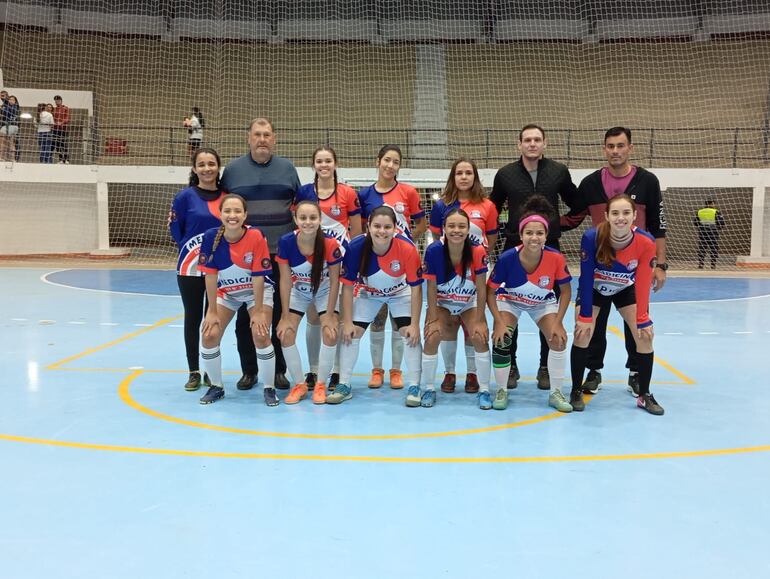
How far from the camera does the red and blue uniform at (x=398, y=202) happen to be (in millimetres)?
5008

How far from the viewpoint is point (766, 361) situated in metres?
5.86

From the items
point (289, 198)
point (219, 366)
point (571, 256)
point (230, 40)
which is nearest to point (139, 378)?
point (219, 366)

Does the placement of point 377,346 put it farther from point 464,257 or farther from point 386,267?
point 464,257

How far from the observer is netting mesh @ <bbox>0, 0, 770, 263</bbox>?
1780 cm

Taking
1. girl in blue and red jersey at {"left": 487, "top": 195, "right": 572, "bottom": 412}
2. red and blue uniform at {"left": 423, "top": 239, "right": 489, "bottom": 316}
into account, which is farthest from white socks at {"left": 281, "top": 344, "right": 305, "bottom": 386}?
girl in blue and red jersey at {"left": 487, "top": 195, "right": 572, "bottom": 412}

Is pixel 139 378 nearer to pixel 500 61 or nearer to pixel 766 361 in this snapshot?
pixel 766 361

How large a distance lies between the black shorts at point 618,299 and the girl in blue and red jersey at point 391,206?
1.42m

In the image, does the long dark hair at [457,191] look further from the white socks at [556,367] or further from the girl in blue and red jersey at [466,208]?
the white socks at [556,367]

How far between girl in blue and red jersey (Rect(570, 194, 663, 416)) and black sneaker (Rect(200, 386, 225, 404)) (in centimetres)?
248

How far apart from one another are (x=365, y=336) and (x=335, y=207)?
2721mm

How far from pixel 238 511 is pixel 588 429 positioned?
2.25 m

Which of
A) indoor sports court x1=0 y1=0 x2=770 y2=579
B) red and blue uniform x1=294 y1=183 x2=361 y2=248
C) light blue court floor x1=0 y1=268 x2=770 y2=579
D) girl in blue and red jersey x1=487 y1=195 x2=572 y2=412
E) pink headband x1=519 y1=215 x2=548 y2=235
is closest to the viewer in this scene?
light blue court floor x1=0 y1=268 x2=770 y2=579

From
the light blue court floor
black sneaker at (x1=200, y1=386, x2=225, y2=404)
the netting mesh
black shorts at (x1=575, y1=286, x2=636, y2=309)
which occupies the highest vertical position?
the netting mesh

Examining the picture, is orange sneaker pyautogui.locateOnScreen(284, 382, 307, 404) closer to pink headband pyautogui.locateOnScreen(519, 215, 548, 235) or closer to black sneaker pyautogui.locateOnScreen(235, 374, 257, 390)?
black sneaker pyautogui.locateOnScreen(235, 374, 257, 390)
